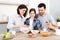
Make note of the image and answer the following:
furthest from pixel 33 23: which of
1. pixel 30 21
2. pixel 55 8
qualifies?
pixel 55 8

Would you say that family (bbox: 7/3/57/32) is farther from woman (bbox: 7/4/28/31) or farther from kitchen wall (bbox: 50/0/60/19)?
kitchen wall (bbox: 50/0/60/19)

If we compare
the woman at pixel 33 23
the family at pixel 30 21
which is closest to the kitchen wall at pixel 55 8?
the family at pixel 30 21

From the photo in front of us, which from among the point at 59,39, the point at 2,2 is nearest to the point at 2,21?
the point at 2,2

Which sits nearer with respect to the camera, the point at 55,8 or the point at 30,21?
the point at 30,21

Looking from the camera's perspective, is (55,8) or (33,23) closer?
(33,23)

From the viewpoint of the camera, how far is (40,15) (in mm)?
2541

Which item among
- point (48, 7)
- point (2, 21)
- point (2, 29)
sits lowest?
point (2, 29)

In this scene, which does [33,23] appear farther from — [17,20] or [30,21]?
[17,20]

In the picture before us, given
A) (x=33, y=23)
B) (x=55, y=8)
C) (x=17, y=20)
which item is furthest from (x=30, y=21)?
(x=55, y=8)

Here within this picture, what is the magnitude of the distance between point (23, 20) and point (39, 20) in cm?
29

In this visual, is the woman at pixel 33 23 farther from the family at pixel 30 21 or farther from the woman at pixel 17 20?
the woman at pixel 17 20

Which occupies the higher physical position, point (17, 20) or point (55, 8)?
point (55, 8)

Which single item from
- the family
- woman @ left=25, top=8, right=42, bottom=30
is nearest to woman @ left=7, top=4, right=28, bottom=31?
the family

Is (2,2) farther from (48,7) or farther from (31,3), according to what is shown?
(48,7)
